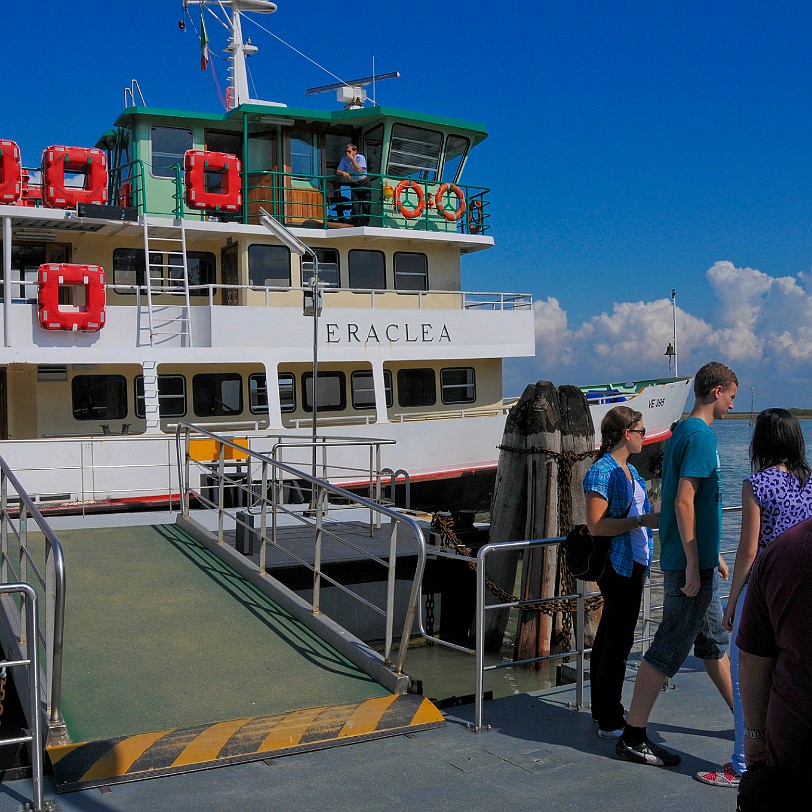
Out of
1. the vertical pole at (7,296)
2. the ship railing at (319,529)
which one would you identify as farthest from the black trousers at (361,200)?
the vertical pole at (7,296)

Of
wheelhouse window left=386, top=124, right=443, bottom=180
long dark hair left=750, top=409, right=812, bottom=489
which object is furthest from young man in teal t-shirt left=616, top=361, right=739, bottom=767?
wheelhouse window left=386, top=124, right=443, bottom=180

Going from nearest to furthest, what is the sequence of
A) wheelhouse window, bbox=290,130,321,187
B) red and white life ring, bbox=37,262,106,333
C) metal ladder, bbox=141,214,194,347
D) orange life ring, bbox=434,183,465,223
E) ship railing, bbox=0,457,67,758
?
ship railing, bbox=0,457,67,758, red and white life ring, bbox=37,262,106,333, metal ladder, bbox=141,214,194,347, wheelhouse window, bbox=290,130,321,187, orange life ring, bbox=434,183,465,223

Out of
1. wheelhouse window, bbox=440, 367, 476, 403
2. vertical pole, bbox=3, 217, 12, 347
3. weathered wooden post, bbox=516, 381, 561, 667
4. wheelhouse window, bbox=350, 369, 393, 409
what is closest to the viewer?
weathered wooden post, bbox=516, 381, 561, 667

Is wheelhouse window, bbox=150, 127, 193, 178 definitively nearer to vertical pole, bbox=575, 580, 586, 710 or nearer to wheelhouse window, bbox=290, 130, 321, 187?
wheelhouse window, bbox=290, 130, 321, 187

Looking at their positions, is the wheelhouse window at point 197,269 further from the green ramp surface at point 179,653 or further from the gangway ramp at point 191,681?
the gangway ramp at point 191,681

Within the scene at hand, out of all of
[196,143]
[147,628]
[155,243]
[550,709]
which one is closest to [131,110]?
[196,143]

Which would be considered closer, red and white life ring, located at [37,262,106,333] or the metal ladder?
red and white life ring, located at [37,262,106,333]

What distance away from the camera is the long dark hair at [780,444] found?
3803mm

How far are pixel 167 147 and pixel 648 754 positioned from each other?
48.3 feet

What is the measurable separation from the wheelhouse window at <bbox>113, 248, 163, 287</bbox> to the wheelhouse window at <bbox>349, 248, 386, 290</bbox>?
340cm

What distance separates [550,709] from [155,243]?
12.6 metres

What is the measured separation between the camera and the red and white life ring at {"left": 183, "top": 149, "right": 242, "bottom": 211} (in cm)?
1512

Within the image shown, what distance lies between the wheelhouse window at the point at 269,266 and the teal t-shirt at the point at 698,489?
1254cm

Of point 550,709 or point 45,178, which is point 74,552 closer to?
point 550,709
